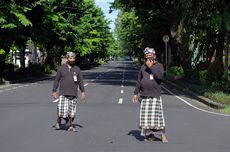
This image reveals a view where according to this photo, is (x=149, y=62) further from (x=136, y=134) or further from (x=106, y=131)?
(x=106, y=131)

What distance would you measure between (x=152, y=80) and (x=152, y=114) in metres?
0.66

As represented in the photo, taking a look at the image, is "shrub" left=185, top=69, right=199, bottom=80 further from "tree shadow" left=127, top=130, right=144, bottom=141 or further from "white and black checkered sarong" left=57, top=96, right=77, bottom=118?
"white and black checkered sarong" left=57, top=96, right=77, bottom=118

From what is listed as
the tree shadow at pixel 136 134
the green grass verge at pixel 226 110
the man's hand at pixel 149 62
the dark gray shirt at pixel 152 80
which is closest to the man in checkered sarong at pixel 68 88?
the tree shadow at pixel 136 134

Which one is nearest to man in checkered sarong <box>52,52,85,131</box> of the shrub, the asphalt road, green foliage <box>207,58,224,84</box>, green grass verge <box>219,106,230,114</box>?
the asphalt road

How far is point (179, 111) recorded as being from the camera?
17312 millimetres

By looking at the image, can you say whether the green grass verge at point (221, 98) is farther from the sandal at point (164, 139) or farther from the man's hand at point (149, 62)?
the man's hand at point (149, 62)

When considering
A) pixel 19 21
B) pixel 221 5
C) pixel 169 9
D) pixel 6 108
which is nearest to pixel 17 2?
pixel 19 21

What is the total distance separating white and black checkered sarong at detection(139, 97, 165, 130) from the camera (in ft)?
32.6

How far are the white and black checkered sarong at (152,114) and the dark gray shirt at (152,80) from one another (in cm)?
14

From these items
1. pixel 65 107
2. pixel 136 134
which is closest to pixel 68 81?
pixel 65 107

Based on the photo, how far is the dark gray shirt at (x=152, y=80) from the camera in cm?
993

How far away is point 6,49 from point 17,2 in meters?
3.94

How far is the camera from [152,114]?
9.94 metres

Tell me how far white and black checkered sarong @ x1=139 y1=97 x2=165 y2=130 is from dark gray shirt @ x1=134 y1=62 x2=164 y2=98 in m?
0.14
